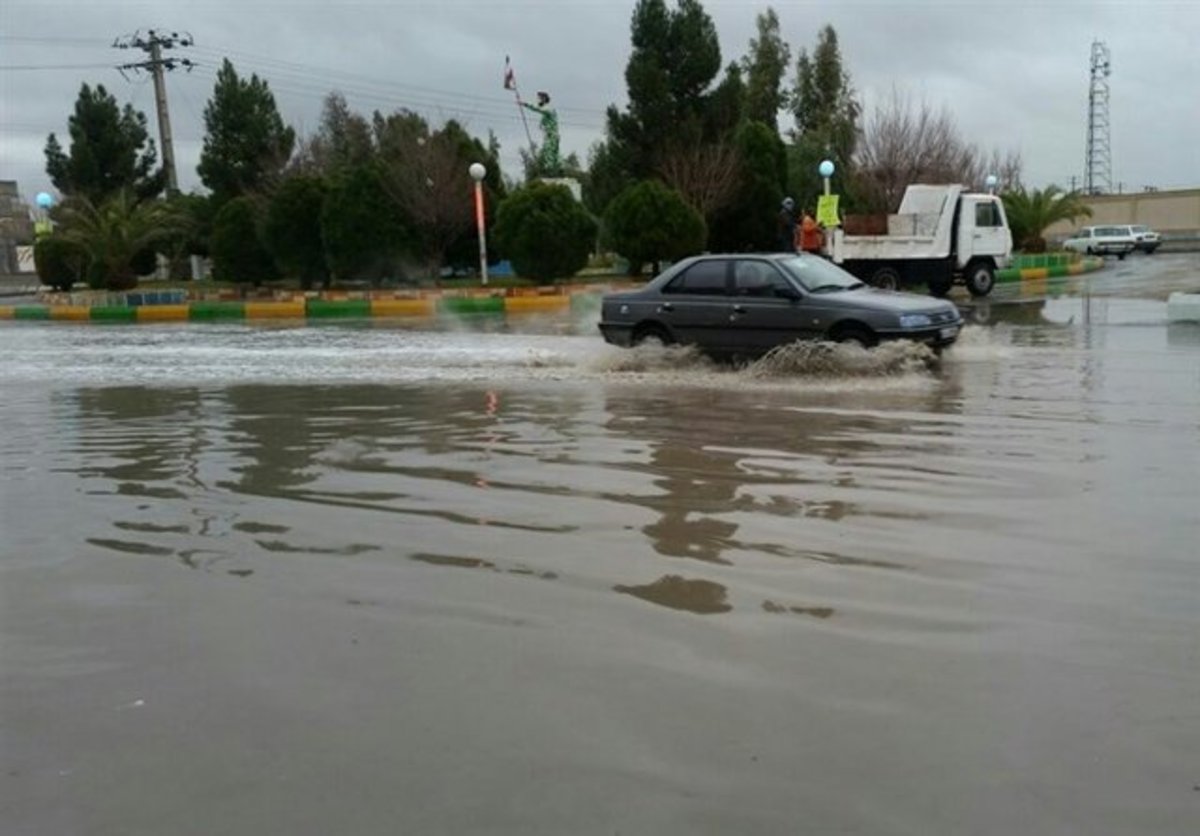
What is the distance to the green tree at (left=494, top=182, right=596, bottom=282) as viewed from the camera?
26.1m

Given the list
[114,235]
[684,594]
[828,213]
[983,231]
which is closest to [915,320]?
[684,594]

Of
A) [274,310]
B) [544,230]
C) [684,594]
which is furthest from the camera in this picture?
[544,230]

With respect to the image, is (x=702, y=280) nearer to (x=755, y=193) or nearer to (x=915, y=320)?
(x=915, y=320)

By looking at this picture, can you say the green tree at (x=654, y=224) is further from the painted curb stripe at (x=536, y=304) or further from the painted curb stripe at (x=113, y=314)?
the painted curb stripe at (x=113, y=314)

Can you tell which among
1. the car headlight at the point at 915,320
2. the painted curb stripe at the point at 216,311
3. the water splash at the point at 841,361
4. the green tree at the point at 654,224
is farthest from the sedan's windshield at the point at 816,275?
the painted curb stripe at the point at 216,311

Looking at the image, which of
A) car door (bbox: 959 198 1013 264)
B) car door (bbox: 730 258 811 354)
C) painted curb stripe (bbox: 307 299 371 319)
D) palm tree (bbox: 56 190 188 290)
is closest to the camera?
car door (bbox: 730 258 811 354)

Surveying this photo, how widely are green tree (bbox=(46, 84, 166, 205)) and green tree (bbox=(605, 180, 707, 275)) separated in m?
26.6

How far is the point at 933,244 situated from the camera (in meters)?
22.9

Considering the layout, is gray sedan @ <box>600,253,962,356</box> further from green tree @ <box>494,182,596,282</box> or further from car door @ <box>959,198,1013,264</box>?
green tree @ <box>494,182,596,282</box>

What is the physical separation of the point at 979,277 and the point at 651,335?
44.7 feet

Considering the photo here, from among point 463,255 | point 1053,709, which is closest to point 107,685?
point 1053,709

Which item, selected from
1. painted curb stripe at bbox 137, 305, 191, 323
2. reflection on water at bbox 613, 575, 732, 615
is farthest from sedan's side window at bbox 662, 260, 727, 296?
painted curb stripe at bbox 137, 305, 191, 323

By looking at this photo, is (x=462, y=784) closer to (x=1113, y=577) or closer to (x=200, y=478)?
(x=1113, y=577)

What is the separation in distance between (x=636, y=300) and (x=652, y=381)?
1386mm
